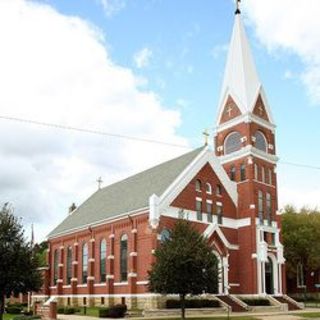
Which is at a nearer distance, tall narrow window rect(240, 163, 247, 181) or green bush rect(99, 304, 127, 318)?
green bush rect(99, 304, 127, 318)

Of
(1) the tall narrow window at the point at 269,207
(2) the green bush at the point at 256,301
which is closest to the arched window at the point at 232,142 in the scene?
(1) the tall narrow window at the point at 269,207

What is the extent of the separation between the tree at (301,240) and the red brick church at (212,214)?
43.0 ft

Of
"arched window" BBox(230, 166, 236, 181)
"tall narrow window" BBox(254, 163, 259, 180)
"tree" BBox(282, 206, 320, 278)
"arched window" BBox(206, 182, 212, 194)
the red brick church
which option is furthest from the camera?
"tree" BBox(282, 206, 320, 278)

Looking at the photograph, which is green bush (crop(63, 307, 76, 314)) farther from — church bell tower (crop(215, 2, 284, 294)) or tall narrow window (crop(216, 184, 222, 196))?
tall narrow window (crop(216, 184, 222, 196))

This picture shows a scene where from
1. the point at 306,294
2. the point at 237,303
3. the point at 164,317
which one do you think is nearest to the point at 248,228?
the point at 237,303

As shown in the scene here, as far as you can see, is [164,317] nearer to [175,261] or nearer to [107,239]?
[175,261]

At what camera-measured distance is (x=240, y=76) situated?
59.4 m

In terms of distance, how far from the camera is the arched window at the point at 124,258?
51.0 meters

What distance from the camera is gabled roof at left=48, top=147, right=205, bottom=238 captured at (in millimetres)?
51844

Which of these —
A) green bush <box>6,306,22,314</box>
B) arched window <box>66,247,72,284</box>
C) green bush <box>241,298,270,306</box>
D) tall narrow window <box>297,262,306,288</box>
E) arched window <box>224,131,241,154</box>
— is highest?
arched window <box>224,131,241,154</box>

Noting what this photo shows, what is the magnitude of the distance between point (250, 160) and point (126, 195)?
45.1 ft

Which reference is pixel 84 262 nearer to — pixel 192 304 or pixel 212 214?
pixel 212 214

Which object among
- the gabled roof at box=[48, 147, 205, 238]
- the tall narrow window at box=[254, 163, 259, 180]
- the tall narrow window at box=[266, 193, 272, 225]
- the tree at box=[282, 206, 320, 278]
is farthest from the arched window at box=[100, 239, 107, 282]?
the tree at box=[282, 206, 320, 278]

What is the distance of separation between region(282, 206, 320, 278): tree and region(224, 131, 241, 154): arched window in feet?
59.6
